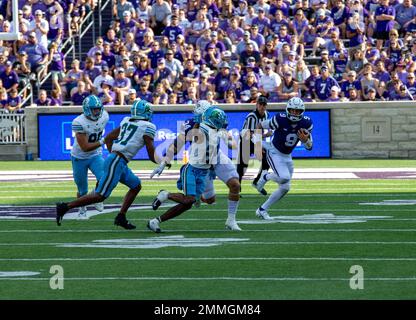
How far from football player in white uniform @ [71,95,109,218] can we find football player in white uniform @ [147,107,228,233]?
1575 millimetres

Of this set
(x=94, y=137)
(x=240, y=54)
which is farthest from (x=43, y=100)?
(x=94, y=137)

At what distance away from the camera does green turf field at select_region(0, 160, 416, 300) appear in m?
9.60

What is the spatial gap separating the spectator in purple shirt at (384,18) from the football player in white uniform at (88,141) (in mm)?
13440

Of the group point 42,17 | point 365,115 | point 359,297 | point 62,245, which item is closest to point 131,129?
point 62,245

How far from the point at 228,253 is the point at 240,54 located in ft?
54.5

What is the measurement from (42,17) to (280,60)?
616cm

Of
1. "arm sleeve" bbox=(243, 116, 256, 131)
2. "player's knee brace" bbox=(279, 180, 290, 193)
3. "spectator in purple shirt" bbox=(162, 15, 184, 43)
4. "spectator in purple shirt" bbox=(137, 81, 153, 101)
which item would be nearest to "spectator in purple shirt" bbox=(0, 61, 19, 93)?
"spectator in purple shirt" bbox=(137, 81, 153, 101)

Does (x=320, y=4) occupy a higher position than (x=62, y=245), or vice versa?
(x=320, y=4)

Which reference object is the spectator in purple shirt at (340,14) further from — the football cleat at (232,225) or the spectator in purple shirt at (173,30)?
the football cleat at (232,225)

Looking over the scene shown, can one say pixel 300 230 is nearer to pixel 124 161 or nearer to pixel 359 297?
pixel 124 161

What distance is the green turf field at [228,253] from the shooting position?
960cm

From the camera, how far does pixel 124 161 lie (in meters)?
14.4

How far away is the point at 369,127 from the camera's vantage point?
2730 centimetres

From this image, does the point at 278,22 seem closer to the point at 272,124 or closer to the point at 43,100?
the point at 43,100
